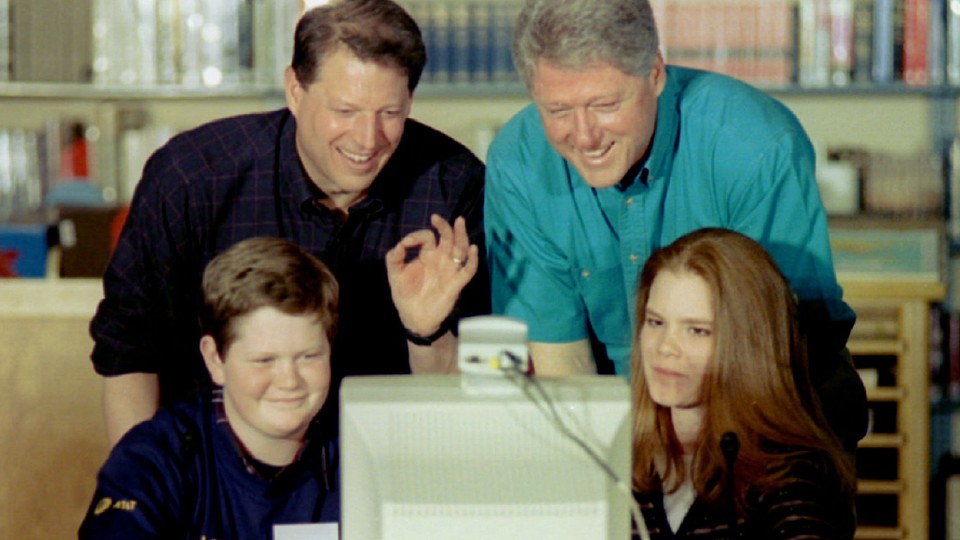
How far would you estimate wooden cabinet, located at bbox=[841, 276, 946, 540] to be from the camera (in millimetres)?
3379

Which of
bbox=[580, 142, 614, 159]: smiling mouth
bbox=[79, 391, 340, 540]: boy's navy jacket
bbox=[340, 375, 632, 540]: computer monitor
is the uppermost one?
bbox=[580, 142, 614, 159]: smiling mouth

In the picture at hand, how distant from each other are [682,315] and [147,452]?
0.70 m

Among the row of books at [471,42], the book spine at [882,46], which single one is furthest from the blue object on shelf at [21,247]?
the book spine at [882,46]

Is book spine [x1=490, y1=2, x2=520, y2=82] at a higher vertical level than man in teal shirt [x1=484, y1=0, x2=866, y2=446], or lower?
higher

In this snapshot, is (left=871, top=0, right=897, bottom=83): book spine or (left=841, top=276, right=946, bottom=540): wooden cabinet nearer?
(left=841, top=276, right=946, bottom=540): wooden cabinet

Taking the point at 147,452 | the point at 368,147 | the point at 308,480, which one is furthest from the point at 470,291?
the point at 147,452

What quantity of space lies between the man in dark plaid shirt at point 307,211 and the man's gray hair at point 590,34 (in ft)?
0.89

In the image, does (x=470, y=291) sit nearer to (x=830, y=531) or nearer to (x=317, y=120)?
(x=317, y=120)

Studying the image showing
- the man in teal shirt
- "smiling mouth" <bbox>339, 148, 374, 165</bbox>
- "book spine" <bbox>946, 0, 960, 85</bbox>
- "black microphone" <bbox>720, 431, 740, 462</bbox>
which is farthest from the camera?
"book spine" <bbox>946, 0, 960, 85</bbox>

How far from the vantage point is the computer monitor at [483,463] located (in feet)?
3.43

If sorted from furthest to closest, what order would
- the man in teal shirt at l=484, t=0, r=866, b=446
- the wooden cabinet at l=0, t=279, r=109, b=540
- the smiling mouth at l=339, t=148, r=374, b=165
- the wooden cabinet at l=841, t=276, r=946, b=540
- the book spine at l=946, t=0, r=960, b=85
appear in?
1. the book spine at l=946, t=0, r=960, b=85
2. the wooden cabinet at l=841, t=276, r=946, b=540
3. the wooden cabinet at l=0, t=279, r=109, b=540
4. the smiling mouth at l=339, t=148, r=374, b=165
5. the man in teal shirt at l=484, t=0, r=866, b=446

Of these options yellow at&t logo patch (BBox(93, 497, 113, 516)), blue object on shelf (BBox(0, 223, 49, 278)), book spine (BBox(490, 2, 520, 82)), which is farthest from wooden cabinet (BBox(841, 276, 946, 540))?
yellow at&t logo patch (BBox(93, 497, 113, 516))

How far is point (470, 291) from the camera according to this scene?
6.81 feet

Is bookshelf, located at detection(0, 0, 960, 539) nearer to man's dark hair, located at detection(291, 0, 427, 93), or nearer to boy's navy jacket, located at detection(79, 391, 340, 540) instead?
man's dark hair, located at detection(291, 0, 427, 93)
